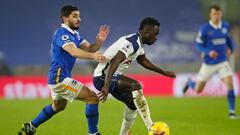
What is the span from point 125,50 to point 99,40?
0.98 m

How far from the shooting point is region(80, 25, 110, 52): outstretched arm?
9992 millimetres

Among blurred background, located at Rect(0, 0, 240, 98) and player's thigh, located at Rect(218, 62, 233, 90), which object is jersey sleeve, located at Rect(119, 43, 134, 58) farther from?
blurred background, located at Rect(0, 0, 240, 98)

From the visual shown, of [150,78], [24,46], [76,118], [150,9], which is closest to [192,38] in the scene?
[150,9]

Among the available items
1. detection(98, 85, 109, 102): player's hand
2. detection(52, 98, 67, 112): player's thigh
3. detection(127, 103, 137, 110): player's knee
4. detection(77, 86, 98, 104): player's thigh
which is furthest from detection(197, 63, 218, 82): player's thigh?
detection(98, 85, 109, 102): player's hand

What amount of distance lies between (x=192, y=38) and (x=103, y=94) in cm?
2393

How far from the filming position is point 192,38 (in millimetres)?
32500

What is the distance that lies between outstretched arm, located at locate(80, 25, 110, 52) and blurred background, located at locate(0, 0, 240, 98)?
60.5 ft

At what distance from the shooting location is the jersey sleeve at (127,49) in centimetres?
933

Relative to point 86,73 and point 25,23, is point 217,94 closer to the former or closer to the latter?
point 86,73

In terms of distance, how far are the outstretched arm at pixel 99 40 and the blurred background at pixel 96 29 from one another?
60.5ft

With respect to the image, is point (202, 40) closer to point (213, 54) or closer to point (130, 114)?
point (213, 54)

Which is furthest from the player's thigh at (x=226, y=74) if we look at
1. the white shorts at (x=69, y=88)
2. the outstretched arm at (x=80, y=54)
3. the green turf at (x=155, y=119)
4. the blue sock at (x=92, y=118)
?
the outstretched arm at (x=80, y=54)

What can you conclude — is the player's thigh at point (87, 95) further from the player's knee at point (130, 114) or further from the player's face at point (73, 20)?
the player's face at point (73, 20)

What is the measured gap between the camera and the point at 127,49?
9.38 metres
